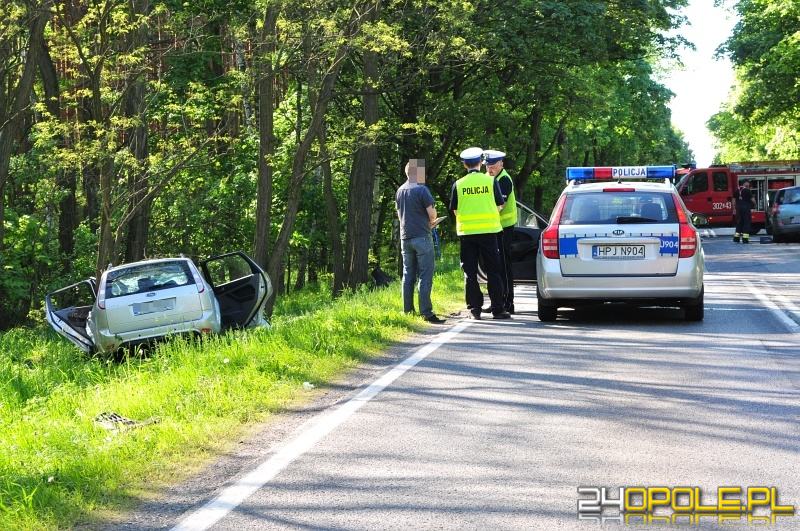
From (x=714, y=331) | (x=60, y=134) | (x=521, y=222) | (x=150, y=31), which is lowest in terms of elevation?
(x=714, y=331)

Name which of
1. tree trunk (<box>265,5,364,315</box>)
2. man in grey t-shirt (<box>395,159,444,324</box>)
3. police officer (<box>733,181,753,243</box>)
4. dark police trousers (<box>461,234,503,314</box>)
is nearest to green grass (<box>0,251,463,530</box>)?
man in grey t-shirt (<box>395,159,444,324</box>)

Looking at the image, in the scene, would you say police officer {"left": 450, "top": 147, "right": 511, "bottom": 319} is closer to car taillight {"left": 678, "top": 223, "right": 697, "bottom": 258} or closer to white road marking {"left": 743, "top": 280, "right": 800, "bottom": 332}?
car taillight {"left": 678, "top": 223, "right": 697, "bottom": 258}

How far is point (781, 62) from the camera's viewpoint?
47.7 m

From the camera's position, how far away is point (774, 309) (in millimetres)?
15367

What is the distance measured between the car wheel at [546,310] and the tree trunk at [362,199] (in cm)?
1158

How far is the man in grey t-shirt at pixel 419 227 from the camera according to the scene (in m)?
14.2

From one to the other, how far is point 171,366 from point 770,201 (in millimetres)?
38952

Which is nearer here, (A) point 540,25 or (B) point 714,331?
(B) point 714,331

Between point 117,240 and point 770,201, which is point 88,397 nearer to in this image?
point 117,240

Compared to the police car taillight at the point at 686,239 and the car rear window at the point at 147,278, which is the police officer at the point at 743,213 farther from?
the car rear window at the point at 147,278

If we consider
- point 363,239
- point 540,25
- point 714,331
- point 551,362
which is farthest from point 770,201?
point 551,362

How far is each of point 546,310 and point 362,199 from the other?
12.6 metres

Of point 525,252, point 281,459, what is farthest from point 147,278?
point 281,459

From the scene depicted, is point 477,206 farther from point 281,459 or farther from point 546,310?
point 281,459
